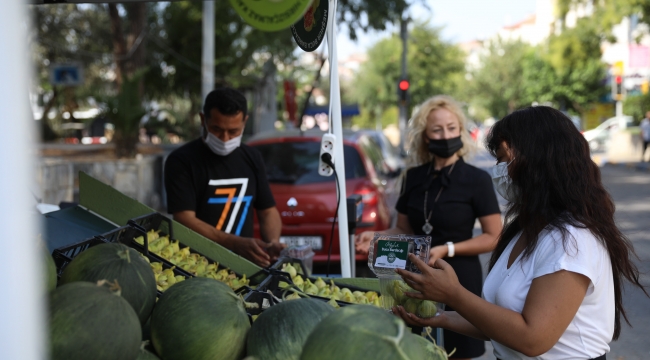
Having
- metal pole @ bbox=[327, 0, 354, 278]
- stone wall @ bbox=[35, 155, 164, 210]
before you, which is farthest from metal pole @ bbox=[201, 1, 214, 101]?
metal pole @ bbox=[327, 0, 354, 278]

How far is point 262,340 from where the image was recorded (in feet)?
4.92

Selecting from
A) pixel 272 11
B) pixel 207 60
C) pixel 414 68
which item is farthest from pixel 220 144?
pixel 414 68

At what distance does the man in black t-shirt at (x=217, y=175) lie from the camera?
12.7ft

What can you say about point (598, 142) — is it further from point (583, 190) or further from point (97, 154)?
point (583, 190)

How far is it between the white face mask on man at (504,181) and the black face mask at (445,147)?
130 cm

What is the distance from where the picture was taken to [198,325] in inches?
59.6

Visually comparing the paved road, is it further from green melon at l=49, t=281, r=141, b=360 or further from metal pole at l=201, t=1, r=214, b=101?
metal pole at l=201, t=1, r=214, b=101

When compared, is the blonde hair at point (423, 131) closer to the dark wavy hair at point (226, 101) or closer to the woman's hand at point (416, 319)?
the dark wavy hair at point (226, 101)

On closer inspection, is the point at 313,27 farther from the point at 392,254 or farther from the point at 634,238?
the point at 634,238

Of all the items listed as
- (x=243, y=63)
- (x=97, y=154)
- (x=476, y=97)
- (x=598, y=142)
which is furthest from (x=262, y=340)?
(x=476, y=97)

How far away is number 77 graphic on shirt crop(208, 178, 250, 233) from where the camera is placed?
3.97 metres

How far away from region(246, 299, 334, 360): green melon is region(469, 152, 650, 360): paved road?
4.41 ft

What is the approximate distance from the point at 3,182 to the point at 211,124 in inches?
122

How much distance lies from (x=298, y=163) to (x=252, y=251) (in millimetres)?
4038
